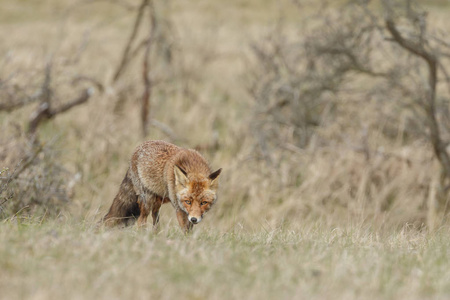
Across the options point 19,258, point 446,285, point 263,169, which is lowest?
point 263,169

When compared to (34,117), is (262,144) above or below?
below

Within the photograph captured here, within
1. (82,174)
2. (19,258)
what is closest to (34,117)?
(82,174)

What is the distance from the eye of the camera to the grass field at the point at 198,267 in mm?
3408

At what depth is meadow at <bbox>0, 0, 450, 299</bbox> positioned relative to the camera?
145 inches

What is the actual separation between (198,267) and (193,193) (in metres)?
1.12

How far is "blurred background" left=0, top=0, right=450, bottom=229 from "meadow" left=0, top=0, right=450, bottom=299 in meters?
0.04

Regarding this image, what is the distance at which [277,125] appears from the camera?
12078 millimetres

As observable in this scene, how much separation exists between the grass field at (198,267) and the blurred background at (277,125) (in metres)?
2.82

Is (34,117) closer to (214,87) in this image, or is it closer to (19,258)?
(214,87)

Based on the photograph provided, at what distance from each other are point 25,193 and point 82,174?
9.33ft

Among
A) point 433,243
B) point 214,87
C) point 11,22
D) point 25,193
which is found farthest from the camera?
point 11,22

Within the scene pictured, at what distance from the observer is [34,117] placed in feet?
34.6

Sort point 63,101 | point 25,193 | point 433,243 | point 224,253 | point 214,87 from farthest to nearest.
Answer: point 214,87
point 63,101
point 25,193
point 433,243
point 224,253

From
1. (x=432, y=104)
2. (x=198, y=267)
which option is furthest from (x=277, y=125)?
(x=198, y=267)
